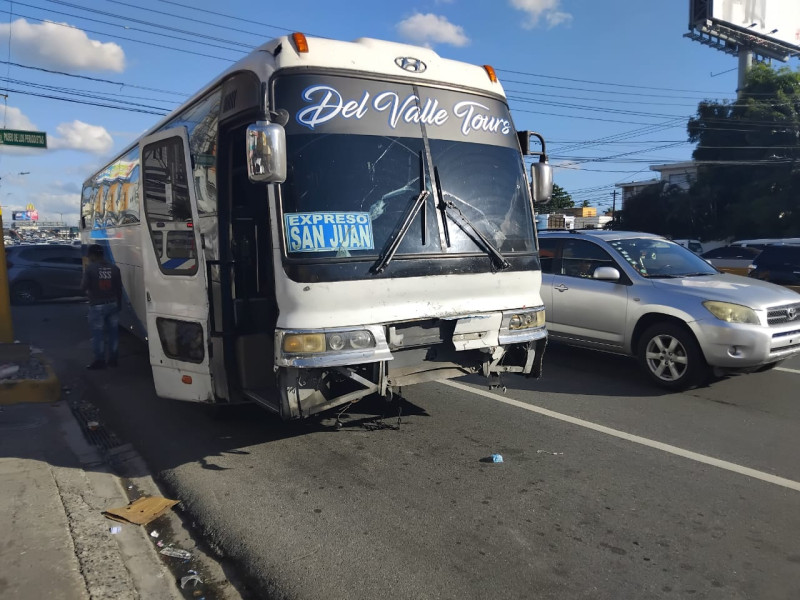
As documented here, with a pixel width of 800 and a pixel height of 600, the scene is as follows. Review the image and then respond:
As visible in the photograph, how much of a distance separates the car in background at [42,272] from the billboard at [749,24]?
46.3 meters

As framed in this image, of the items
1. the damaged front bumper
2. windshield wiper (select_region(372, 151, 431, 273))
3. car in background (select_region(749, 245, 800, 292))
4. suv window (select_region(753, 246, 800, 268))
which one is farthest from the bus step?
suv window (select_region(753, 246, 800, 268))

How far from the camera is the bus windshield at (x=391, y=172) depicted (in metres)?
4.38

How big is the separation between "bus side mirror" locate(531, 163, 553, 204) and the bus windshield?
366mm

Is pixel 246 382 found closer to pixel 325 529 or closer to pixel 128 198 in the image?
pixel 325 529

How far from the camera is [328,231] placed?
4.39 metres

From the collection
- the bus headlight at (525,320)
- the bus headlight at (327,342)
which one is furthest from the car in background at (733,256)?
the bus headlight at (327,342)

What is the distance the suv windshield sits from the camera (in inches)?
307

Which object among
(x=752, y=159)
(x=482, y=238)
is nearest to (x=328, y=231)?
(x=482, y=238)

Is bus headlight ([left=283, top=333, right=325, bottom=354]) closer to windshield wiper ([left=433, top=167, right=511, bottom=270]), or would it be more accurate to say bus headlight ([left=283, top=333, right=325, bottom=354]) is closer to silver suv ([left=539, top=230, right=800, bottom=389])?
windshield wiper ([left=433, top=167, right=511, bottom=270])

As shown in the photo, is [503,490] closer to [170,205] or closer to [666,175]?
[170,205]

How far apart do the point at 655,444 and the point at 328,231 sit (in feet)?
11.2

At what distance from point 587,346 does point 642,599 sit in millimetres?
5371

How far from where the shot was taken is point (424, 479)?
4605 mm

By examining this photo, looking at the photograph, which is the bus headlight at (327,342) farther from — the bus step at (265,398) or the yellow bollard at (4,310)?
the yellow bollard at (4,310)
